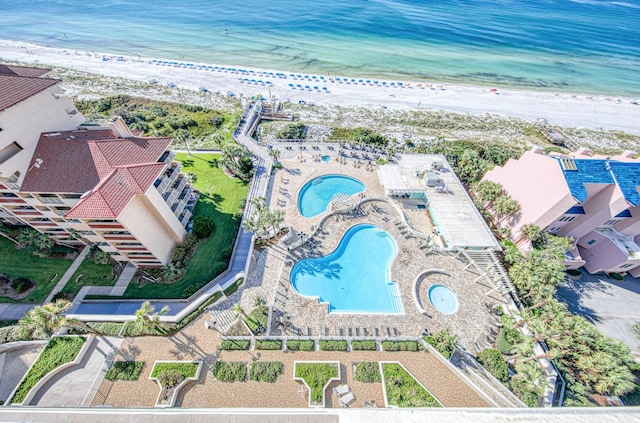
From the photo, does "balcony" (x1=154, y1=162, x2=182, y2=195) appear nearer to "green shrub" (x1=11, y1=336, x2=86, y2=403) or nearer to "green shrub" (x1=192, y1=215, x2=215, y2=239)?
"green shrub" (x1=192, y1=215, x2=215, y2=239)

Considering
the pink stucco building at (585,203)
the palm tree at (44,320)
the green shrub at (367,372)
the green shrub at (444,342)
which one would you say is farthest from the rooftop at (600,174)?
the palm tree at (44,320)

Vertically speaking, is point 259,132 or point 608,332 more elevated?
point 259,132

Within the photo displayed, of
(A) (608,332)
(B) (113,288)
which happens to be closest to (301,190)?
(B) (113,288)

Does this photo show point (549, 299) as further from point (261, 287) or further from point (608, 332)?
point (261, 287)

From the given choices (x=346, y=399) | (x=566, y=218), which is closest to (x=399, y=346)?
(x=346, y=399)

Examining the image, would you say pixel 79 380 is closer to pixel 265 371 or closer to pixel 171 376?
pixel 171 376

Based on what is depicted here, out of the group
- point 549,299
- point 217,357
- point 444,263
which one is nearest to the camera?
point 217,357
